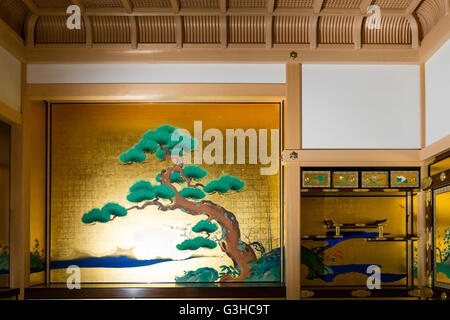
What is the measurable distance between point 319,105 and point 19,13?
113 inches

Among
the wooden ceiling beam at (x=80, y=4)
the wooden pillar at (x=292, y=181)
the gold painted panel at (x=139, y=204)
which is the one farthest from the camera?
the gold painted panel at (x=139, y=204)

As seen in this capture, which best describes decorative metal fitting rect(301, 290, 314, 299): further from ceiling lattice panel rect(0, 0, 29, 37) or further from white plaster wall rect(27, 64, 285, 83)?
ceiling lattice panel rect(0, 0, 29, 37)

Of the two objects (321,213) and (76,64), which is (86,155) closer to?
(76,64)

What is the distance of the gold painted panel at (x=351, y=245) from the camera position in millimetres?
5090

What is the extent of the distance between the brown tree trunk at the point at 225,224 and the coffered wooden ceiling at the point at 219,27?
1368mm

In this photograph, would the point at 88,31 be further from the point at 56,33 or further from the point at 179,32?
the point at 179,32

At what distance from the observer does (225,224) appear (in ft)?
17.2

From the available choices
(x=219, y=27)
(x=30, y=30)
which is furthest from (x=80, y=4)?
(x=219, y=27)

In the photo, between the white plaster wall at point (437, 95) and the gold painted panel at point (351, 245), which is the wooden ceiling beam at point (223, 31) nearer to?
the gold painted panel at point (351, 245)

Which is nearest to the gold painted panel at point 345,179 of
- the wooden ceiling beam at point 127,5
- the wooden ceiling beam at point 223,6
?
the wooden ceiling beam at point 223,6

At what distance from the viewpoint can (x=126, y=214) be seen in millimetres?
5246

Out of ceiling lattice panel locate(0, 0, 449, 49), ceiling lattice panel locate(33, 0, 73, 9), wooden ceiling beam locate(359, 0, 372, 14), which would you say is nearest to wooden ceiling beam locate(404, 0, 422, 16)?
ceiling lattice panel locate(0, 0, 449, 49)

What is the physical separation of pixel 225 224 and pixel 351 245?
128 centimetres

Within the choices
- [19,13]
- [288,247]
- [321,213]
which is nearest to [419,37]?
[321,213]
